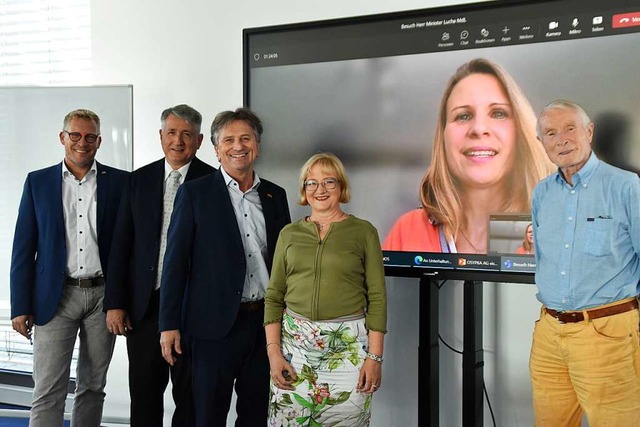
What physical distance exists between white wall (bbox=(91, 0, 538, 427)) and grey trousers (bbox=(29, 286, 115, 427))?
2.85ft

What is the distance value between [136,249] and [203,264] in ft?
1.44

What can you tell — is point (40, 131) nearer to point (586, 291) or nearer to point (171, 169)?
point (171, 169)

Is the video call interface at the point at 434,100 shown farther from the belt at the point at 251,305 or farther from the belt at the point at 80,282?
the belt at the point at 80,282

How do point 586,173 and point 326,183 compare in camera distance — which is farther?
point 326,183

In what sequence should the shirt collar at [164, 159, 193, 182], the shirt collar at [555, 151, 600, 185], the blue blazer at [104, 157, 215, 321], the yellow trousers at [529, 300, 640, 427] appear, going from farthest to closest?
1. the shirt collar at [164, 159, 193, 182]
2. the blue blazer at [104, 157, 215, 321]
3. the shirt collar at [555, 151, 600, 185]
4. the yellow trousers at [529, 300, 640, 427]

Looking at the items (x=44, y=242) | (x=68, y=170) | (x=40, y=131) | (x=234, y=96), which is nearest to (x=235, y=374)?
(x=44, y=242)

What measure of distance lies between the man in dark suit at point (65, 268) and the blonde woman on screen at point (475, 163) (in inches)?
54.3

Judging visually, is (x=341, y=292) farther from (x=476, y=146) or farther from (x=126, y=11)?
(x=126, y=11)

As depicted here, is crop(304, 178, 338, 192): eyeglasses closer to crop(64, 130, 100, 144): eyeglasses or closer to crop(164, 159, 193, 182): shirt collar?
crop(164, 159, 193, 182): shirt collar

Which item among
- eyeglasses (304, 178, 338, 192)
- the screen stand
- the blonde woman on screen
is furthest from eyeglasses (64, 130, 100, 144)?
the screen stand

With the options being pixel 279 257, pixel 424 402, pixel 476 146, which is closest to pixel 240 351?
pixel 279 257

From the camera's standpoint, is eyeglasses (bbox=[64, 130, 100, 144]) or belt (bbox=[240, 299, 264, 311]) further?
eyeglasses (bbox=[64, 130, 100, 144])

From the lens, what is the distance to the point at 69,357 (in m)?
2.90

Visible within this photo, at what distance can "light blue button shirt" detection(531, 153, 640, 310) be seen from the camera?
210 cm
